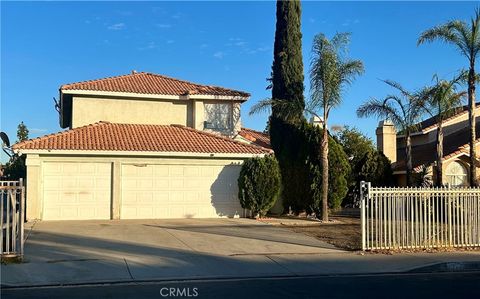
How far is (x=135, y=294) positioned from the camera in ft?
29.4

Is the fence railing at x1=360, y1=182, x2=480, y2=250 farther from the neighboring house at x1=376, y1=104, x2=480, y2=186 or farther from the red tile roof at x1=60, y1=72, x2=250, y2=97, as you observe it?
the red tile roof at x1=60, y1=72, x2=250, y2=97

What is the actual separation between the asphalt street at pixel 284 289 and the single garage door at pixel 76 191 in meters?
10.8

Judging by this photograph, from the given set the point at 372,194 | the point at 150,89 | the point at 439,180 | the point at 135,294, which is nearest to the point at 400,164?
the point at 439,180

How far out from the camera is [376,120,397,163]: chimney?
3212cm

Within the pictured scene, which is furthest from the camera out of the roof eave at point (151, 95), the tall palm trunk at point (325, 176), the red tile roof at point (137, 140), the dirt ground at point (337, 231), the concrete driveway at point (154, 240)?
the roof eave at point (151, 95)

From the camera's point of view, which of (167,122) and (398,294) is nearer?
(398,294)

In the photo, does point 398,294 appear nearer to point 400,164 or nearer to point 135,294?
point 135,294

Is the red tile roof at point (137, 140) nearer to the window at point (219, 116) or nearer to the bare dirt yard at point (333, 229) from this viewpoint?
the window at point (219, 116)

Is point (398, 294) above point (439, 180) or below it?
below

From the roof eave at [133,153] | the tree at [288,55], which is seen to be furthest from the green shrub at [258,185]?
the tree at [288,55]

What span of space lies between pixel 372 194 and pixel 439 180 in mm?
9038

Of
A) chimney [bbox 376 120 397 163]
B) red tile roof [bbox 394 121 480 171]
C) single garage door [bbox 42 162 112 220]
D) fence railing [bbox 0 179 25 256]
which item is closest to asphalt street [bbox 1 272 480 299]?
fence railing [bbox 0 179 25 256]

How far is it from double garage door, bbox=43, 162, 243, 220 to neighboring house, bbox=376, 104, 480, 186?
34.5ft

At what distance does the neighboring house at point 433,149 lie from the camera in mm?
27656
